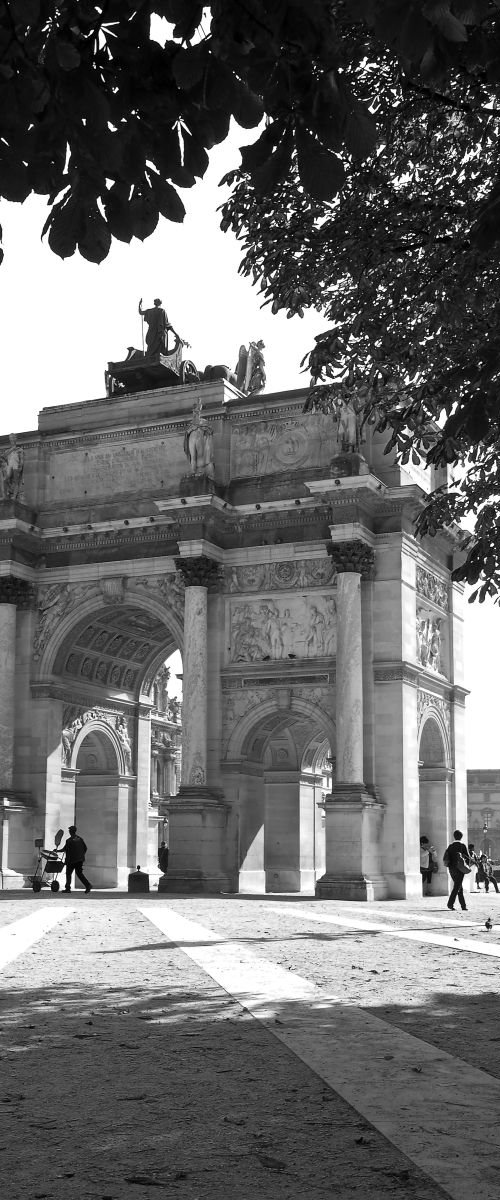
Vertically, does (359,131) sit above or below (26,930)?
above

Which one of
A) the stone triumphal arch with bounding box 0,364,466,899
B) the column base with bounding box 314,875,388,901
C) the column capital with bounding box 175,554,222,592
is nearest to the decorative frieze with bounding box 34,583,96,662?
the stone triumphal arch with bounding box 0,364,466,899

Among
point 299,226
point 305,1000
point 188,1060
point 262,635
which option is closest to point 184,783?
point 262,635

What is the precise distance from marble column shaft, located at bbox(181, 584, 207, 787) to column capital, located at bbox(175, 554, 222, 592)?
0.67 feet

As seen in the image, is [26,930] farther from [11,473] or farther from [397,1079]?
[11,473]

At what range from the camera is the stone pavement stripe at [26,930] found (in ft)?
51.5

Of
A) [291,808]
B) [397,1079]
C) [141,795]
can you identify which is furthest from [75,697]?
[397,1079]

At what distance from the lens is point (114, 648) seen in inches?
1748

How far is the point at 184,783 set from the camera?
123ft

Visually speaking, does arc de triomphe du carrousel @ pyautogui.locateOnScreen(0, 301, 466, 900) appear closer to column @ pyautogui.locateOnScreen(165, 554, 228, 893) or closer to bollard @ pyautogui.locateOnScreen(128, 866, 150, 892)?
column @ pyautogui.locateOnScreen(165, 554, 228, 893)

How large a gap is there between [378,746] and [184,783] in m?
5.70

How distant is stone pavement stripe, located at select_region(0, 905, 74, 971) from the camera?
618 inches

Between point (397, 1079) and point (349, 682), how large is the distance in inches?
1098

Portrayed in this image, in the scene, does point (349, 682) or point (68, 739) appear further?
point (68, 739)

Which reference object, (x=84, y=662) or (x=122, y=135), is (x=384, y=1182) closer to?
(x=122, y=135)
